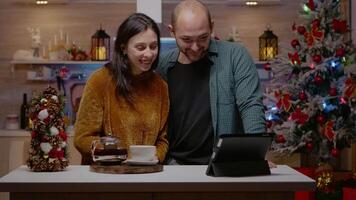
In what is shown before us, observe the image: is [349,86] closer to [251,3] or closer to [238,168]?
[251,3]

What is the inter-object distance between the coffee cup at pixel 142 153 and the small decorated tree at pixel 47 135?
27cm

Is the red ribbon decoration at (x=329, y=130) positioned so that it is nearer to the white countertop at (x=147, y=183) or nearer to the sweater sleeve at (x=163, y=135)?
the sweater sleeve at (x=163, y=135)

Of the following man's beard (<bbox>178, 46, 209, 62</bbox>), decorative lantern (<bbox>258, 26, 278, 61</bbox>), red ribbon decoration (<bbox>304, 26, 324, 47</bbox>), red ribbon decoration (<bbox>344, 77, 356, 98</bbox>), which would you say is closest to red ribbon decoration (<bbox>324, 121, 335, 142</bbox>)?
red ribbon decoration (<bbox>344, 77, 356, 98</bbox>)

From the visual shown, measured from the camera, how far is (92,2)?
20.4 feet

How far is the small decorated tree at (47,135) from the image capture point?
2.33 m

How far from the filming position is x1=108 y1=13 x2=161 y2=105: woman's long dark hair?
264 cm

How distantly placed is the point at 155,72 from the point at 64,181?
0.96 meters

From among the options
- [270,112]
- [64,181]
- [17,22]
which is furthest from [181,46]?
[17,22]

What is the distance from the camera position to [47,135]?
235cm

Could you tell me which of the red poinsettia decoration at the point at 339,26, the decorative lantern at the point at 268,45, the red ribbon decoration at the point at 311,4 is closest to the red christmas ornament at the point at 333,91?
the red poinsettia decoration at the point at 339,26

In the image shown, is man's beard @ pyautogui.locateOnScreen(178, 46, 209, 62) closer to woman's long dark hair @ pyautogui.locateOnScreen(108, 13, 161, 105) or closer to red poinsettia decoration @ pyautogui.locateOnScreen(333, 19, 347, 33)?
woman's long dark hair @ pyautogui.locateOnScreen(108, 13, 161, 105)

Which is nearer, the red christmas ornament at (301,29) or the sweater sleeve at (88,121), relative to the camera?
the sweater sleeve at (88,121)

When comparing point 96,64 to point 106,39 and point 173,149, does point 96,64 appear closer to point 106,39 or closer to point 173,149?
point 106,39

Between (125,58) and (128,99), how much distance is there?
0.18m
